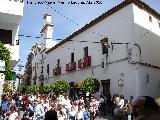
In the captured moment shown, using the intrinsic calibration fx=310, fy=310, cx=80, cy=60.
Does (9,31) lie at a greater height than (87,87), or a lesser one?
greater

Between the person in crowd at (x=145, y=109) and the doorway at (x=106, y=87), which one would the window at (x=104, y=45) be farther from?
the person in crowd at (x=145, y=109)

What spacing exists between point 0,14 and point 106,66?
9.64 m

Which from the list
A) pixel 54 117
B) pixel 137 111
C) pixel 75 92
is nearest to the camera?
pixel 137 111

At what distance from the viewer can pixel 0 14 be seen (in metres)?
18.2

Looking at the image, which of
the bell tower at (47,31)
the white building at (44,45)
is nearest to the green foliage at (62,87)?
the white building at (44,45)

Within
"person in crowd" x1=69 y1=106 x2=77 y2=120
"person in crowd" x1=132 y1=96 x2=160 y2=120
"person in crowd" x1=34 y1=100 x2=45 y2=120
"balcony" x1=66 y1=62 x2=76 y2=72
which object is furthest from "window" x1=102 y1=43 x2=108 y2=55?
"person in crowd" x1=132 y1=96 x2=160 y2=120

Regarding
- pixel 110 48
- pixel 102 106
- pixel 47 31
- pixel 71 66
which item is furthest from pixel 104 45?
pixel 47 31

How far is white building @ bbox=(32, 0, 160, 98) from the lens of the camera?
21.1 metres

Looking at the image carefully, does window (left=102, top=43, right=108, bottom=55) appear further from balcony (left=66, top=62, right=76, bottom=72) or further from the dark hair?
the dark hair

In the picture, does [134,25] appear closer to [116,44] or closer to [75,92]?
[116,44]

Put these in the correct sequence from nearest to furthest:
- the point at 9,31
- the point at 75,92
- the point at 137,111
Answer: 1. the point at 137,111
2. the point at 9,31
3. the point at 75,92

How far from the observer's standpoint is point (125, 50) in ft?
71.1

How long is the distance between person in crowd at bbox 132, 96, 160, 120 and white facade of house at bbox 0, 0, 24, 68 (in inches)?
638

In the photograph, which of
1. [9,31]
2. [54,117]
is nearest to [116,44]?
[9,31]
